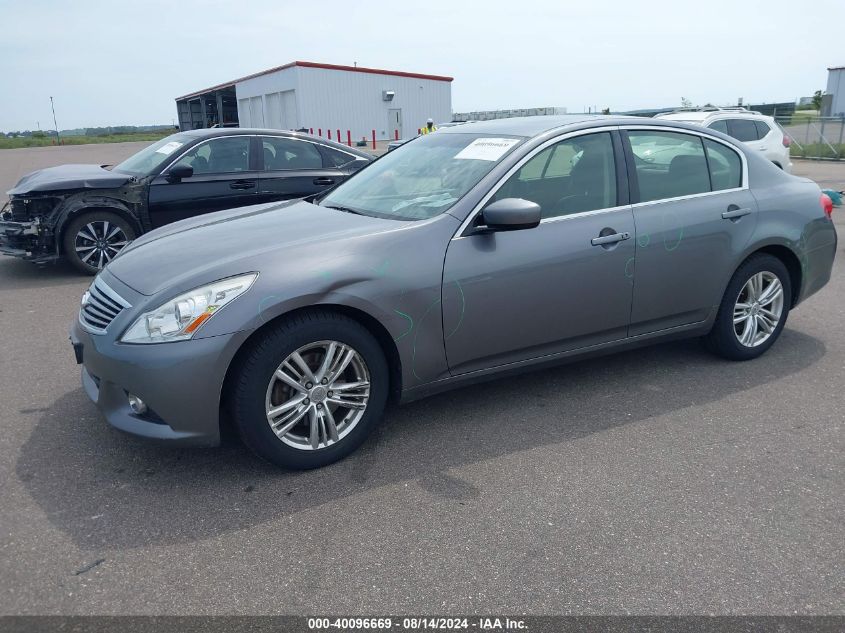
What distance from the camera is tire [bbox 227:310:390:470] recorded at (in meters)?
3.22

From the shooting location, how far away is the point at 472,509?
3123 mm

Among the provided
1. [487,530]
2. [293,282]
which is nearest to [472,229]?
[293,282]

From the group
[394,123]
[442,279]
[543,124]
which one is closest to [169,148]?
[543,124]

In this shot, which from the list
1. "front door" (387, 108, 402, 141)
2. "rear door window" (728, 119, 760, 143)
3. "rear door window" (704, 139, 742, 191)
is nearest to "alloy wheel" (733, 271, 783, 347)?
"rear door window" (704, 139, 742, 191)

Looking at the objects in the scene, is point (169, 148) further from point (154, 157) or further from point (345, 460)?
point (345, 460)

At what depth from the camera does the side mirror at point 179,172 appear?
789 cm

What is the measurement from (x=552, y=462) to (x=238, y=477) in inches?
60.0

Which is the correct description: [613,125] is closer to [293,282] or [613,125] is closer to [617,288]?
[617,288]

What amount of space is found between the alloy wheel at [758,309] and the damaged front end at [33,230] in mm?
6706

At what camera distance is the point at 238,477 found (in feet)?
Result: 11.2

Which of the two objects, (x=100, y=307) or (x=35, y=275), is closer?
(x=100, y=307)

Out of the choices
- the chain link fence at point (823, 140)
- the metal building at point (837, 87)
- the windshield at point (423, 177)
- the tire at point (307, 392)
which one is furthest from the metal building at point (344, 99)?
the tire at point (307, 392)

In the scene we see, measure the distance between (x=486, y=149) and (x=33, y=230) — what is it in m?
5.61

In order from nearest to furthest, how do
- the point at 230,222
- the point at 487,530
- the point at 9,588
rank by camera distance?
the point at 9,588
the point at 487,530
the point at 230,222
